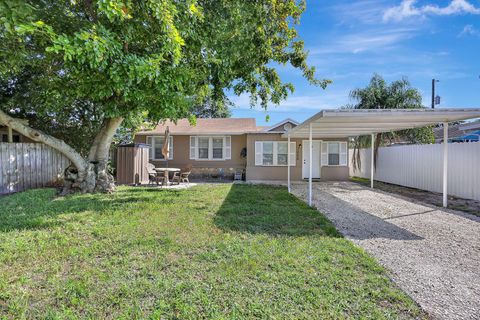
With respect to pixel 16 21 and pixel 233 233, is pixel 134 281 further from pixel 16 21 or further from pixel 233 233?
pixel 16 21

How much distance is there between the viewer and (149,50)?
732 centimetres

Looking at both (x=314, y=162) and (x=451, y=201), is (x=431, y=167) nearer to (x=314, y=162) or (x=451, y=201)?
(x=451, y=201)

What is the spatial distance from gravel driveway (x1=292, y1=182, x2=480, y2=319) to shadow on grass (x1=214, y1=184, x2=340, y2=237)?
0.41m

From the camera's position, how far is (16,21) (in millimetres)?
4625

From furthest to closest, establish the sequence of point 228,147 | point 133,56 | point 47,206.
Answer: point 228,147 < point 47,206 < point 133,56

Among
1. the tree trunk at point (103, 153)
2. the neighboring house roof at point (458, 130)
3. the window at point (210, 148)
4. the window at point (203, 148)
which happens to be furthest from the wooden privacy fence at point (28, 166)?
Result: the neighboring house roof at point (458, 130)

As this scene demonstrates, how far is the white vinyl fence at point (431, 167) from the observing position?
8.90 metres

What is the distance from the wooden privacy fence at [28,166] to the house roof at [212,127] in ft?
18.1

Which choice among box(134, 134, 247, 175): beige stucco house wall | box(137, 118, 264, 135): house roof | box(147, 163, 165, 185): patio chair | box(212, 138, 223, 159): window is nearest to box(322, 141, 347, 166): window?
box(137, 118, 264, 135): house roof

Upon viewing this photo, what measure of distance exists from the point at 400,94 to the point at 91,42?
52.1 feet

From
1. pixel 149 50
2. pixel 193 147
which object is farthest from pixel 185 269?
pixel 193 147

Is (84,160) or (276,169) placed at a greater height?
(84,160)

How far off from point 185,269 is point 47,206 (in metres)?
5.59

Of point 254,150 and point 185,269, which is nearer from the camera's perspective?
point 185,269
